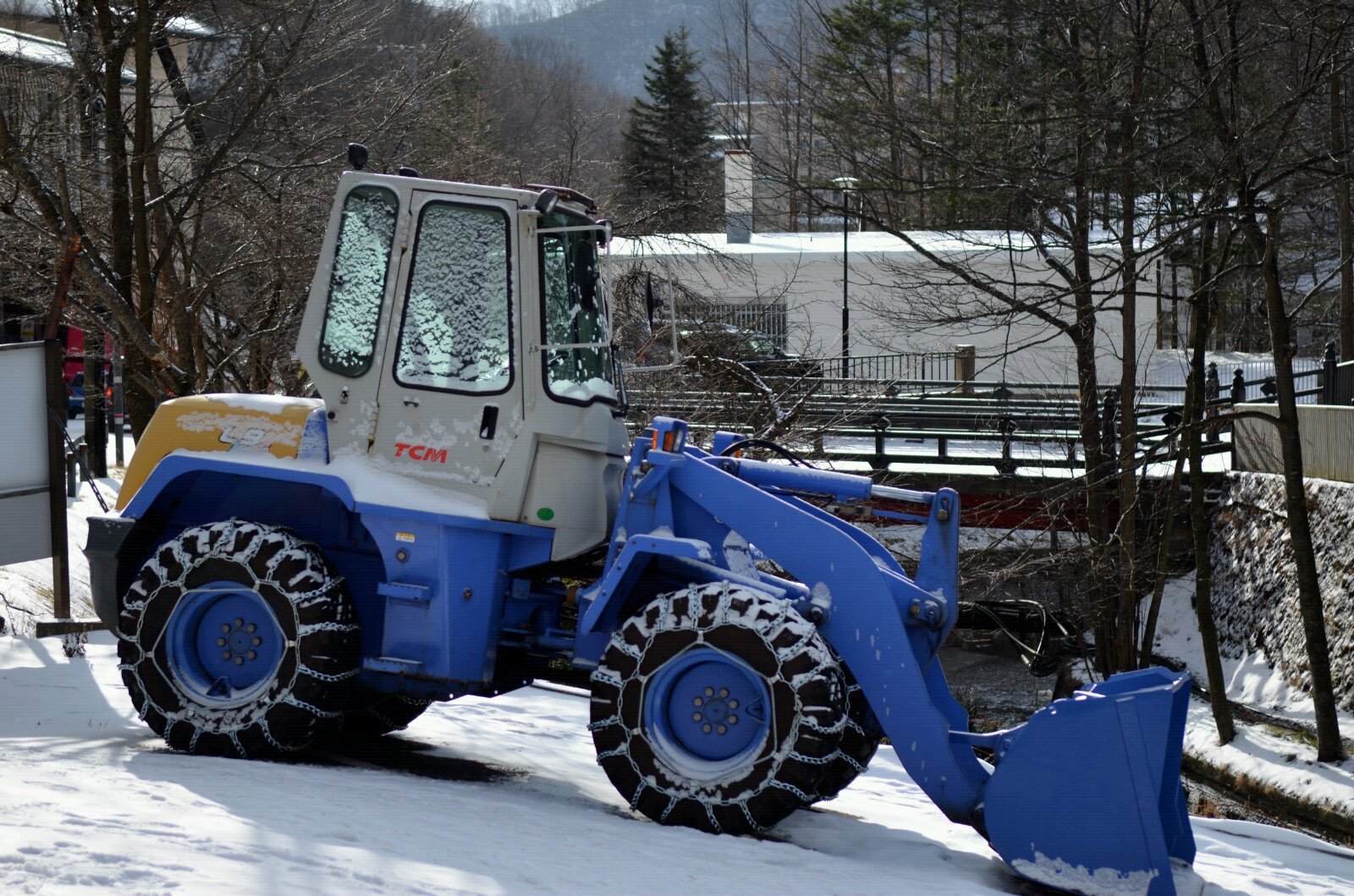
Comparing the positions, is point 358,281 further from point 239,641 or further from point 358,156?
point 239,641

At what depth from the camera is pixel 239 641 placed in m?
6.99

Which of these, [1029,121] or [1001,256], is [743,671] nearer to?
[1029,121]

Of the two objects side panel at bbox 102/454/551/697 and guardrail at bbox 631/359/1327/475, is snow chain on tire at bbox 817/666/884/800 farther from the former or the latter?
guardrail at bbox 631/359/1327/475

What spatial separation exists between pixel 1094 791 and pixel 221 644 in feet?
13.8

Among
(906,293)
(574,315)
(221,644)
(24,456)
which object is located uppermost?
(906,293)

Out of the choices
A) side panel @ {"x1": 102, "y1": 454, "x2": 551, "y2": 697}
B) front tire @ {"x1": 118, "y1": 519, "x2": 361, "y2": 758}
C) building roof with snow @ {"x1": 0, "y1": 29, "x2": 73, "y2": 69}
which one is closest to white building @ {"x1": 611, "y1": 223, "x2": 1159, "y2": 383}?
side panel @ {"x1": 102, "y1": 454, "x2": 551, "y2": 697}

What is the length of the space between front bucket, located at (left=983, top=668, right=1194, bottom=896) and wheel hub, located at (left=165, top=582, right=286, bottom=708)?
11.7ft

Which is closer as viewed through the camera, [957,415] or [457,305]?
[457,305]

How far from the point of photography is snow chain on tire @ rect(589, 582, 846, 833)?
5.83m

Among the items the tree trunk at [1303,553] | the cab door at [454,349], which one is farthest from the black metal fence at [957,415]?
the cab door at [454,349]

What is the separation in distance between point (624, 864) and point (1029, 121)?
1025 cm

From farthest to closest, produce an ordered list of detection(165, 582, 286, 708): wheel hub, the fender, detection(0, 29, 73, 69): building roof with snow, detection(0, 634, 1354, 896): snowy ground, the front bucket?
detection(0, 29, 73, 69): building roof with snow < detection(165, 582, 286, 708): wheel hub < the fender < the front bucket < detection(0, 634, 1354, 896): snowy ground

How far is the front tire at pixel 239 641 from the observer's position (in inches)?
264

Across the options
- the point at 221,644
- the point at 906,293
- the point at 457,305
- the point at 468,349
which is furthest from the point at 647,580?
the point at 906,293
